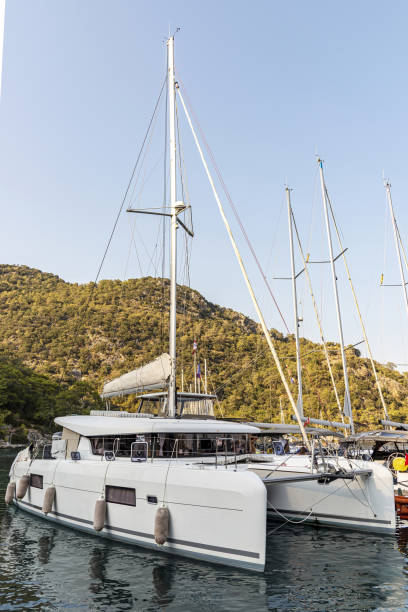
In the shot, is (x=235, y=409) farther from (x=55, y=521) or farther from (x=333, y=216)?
Answer: (x=55, y=521)

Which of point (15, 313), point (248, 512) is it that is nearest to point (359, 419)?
point (248, 512)

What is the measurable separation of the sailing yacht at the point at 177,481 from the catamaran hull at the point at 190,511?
20 mm

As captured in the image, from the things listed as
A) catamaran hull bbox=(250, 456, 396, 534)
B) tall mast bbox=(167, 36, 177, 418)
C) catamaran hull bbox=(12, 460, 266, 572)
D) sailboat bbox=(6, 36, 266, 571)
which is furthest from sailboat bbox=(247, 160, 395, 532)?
tall mast bbox=(167, 36, 177, 418)

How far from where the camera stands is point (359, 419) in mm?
51875

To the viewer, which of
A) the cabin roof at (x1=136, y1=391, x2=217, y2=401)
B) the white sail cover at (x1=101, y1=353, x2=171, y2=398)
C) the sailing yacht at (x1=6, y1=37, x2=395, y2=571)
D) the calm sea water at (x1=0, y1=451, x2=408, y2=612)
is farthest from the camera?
the cabin roof at (x1=136, y1=391, x2=217, y2=401)

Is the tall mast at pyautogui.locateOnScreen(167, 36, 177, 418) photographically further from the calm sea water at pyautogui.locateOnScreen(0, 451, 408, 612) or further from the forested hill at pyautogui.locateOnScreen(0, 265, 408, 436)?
the forested hill at pyautogui.locateOnScreen(0, 265, 408, 436)

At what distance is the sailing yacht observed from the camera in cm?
812

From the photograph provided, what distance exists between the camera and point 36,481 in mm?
13398

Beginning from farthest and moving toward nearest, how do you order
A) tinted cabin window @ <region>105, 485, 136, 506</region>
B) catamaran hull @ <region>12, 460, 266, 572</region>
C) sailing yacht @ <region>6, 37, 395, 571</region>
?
tinted cabin window @ <region>105, 485, 136, 506</region> → sailing yacht @ <region>6, 37, 395, 571</region> → catamaran hull @ <region>12, 460, 266, 572</region>

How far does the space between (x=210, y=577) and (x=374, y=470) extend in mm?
5178

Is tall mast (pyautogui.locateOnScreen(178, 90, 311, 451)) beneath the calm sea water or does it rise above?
above

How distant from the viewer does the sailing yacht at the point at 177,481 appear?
8125mm

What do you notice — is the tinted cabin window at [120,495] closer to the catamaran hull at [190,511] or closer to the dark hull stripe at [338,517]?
the catamaran hull at [190,511]

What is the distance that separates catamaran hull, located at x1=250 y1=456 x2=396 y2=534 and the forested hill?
26.5 metres
